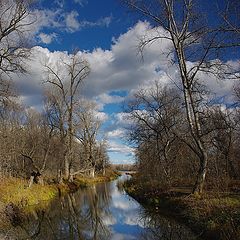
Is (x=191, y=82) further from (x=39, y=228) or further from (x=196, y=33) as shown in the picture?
(x=39, y=228)

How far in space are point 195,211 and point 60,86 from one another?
25.8 metres

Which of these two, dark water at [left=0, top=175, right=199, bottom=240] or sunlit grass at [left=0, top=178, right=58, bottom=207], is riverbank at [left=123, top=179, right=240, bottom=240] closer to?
dark water at [left=0, top=175, right=199, bottom=240]

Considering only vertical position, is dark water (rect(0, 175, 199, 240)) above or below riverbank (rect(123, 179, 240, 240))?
below

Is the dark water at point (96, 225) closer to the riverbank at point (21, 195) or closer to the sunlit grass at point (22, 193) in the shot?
the riverbank at point (21, 195)

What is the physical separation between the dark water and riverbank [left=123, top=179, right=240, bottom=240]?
0.51 meters

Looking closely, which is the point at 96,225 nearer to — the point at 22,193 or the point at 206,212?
the point at 206,212

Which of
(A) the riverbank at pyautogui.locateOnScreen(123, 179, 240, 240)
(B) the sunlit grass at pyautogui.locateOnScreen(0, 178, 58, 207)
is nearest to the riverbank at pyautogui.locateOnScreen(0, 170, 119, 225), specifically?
(B) the sunlit grass at pyautogui.locateOnScreen(0, 178, 58, 207)

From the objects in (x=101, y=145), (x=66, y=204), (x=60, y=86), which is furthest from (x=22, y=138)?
(x=101, y=145)

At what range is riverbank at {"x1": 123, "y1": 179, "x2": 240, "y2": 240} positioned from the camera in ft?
35.5

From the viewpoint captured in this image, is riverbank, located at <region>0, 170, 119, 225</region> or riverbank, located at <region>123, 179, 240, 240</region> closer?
riverbank, located at <region>123, 179, 240, 240</region>

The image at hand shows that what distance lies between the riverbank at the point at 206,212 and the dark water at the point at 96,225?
0.51m

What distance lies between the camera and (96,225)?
16.6m

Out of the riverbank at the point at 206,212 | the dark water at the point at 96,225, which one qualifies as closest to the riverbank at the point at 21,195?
the dark water at the point at 96,225

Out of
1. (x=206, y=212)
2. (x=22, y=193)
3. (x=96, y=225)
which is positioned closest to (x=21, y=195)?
(x=22, y=193)
